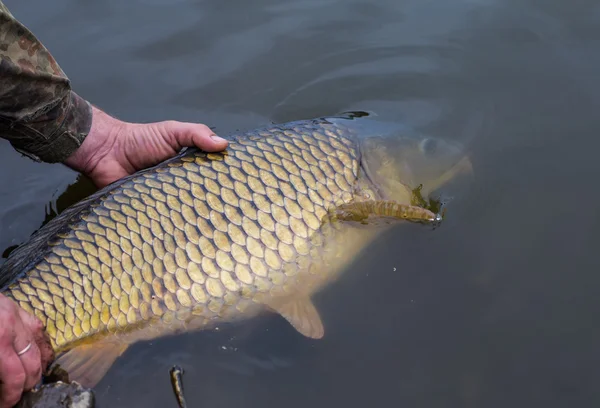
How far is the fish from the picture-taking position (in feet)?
8.47

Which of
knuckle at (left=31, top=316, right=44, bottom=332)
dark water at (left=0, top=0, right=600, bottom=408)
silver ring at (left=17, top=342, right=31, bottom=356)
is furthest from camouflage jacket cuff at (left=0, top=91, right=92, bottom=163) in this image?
silver ring at (left=17, top=342, right=31, bottom=356)

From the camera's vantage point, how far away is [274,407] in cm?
263

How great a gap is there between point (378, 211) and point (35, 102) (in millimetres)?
1796

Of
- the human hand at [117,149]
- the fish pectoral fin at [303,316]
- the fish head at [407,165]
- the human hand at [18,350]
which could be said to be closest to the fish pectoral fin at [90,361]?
the human hand at [18,350]

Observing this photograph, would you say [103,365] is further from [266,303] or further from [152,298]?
[266,303]

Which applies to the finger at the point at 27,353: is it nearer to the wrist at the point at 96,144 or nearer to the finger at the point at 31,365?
the finger at the point at 31,365

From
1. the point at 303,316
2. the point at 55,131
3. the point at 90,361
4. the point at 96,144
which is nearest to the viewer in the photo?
the point at 90,361

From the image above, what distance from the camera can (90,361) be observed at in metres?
2.62

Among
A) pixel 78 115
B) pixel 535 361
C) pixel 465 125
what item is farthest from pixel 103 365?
pixel 465 125

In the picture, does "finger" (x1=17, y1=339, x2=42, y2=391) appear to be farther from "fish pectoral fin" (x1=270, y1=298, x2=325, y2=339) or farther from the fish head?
the fish head

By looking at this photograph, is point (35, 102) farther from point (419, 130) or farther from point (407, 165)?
point (419, 130)

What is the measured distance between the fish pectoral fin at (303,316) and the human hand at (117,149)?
1.08m

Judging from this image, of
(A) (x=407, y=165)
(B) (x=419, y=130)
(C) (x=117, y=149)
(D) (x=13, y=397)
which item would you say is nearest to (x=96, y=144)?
(C) (x=117, y=149)

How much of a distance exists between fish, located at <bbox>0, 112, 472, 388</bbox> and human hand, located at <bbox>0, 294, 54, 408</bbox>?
0.07 meters
